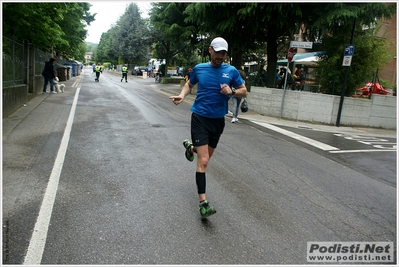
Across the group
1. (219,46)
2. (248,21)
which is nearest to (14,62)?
(248,21)

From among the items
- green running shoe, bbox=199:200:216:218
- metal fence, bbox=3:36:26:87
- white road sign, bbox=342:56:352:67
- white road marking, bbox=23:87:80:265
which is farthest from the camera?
white road sign, bbox=342:56:352:67

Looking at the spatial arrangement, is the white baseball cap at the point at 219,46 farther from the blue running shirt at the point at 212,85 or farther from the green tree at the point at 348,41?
the green tree at the point at 348,41

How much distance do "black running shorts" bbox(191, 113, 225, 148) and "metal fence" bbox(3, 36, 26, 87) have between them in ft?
27.0

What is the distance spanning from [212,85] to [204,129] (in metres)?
0.53

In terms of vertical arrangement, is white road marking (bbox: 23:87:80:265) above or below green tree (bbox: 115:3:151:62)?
below

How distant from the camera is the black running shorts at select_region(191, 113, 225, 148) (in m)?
3.80

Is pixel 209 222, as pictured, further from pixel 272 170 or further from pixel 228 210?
pixel 272 170

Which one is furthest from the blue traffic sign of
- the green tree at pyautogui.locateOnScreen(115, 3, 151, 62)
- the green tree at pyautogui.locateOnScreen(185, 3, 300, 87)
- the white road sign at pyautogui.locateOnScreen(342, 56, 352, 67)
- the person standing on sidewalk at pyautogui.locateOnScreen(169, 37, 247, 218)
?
the green tree at pyautogui.locateOnScreen(115, 3, 151, 62)

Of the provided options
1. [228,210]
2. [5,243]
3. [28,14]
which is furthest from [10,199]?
[28,14]

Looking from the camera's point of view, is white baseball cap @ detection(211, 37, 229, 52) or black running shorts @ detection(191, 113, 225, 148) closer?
white baseball cap @ detection(211, 37, 229, 52)

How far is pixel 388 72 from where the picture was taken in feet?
89.2

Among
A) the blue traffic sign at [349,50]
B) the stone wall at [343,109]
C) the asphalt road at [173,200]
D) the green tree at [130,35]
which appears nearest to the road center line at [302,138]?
the asphalt road at [173,200]

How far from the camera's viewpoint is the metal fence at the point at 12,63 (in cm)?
1004

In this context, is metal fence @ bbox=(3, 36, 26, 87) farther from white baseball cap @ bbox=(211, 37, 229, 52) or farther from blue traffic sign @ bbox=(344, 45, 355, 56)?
blue traffic sign @ bbox=(344, 45, 355, 56)
